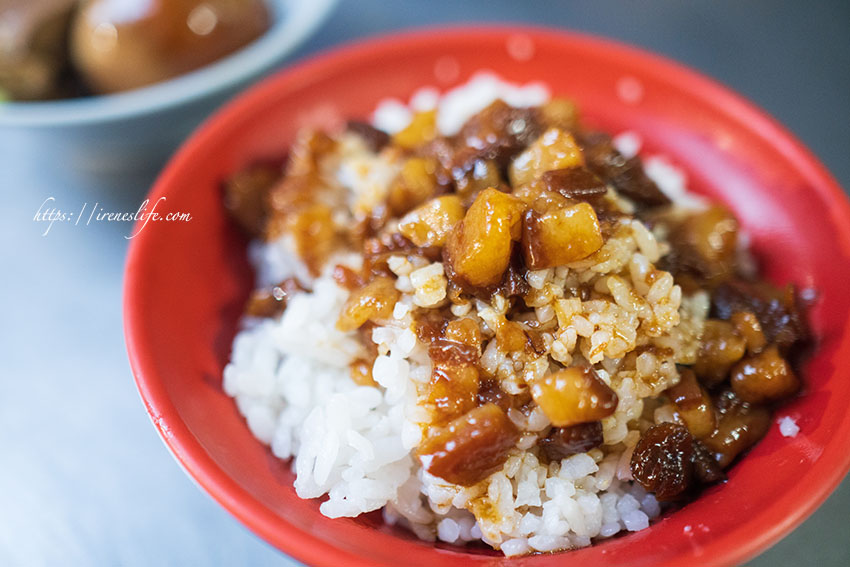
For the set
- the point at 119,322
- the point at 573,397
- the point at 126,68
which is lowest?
the point at 119,322

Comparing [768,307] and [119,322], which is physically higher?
[768,307]

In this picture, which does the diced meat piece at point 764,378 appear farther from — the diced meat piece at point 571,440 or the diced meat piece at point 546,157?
the diced meat piece at point 546,157

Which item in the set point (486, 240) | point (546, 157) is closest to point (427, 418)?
point (486, 240)

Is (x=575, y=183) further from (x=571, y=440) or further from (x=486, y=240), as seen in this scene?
(x=571, y=440)

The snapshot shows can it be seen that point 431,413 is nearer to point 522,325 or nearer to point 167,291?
point 522,325

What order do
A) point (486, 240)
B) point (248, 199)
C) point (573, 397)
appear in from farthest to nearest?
point (248, 199), point (486, 240), point (573, 397)

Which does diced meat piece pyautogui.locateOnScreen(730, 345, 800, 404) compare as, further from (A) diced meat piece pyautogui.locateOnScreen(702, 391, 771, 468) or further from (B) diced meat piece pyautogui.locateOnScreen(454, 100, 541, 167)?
(B) diced meat piece pyautogui.locateOnScreen(454, 100, 541, 167)

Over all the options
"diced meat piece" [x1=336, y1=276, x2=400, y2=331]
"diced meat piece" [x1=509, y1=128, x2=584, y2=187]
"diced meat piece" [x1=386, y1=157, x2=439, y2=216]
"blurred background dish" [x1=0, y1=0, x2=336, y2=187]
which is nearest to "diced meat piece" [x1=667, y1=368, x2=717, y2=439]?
"diced meat piece" [x1=509, y1=128, x2=584, y2=187]

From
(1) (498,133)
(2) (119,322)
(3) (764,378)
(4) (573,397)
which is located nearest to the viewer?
(4) (573,397)
